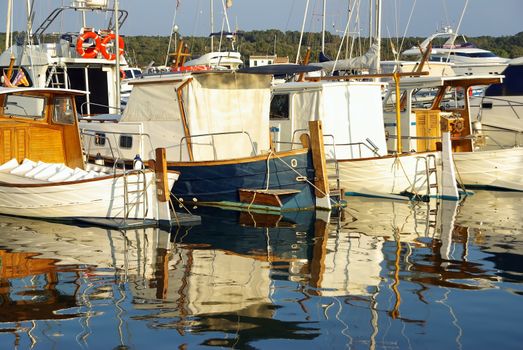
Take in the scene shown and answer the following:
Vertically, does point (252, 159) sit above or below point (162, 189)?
above

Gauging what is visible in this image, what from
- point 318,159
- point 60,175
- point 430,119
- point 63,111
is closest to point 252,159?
point 318,159

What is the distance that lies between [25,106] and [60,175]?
266 centimetres

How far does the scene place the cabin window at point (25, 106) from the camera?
17078 mm

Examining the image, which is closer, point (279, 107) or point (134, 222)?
point (134, 222)

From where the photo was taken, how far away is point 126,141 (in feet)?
60.4

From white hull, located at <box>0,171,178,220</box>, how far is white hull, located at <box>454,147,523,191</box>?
30.7 ft

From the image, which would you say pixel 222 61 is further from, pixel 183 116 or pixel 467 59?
pixel 467 59

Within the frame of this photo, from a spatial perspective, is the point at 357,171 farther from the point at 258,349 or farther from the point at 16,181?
the point at 258,349

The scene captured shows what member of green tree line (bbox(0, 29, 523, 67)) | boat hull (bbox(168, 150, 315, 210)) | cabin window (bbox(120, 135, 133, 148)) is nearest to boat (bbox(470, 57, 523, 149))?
boat hull (bbox(168, 150, 315, 210))

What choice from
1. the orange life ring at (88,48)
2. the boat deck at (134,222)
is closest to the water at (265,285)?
the boat deck at (134,222)

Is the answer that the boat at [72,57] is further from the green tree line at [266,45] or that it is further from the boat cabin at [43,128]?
the green tree line at [266,45]

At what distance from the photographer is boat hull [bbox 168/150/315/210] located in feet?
54.2

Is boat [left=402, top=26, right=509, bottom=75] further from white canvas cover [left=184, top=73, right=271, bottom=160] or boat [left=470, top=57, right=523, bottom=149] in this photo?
white canvas cover [left=184, top=73, right=271, bottom=160]

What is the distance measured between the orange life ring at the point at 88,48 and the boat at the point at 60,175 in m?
6.89
